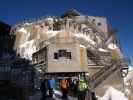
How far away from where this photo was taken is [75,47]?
45000mm

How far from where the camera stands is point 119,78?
146 ft

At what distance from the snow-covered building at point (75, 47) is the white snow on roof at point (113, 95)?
54 centimetres

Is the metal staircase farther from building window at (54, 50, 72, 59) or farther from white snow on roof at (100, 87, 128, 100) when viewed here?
building window at (54, 50, 72, 59)

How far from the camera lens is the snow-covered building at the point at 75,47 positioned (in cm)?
4328

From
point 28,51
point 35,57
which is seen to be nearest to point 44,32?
point 28,51

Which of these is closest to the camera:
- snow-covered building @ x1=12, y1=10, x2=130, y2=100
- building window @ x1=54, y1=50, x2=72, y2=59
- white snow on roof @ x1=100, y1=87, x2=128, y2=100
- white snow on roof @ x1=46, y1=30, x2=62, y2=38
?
white snow on roof @ x1=100, y1=87, x2=128, y2=100

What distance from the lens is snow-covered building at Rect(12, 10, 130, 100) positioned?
43.3 metres

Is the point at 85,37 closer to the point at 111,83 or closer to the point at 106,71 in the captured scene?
the point at 106,71

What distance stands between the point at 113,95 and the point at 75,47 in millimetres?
9390

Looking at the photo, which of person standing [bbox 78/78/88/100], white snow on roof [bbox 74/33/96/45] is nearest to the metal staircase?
white snow on roof [bbox 74/33/96/45]

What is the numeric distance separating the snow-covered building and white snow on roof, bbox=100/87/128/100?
54 centimetres

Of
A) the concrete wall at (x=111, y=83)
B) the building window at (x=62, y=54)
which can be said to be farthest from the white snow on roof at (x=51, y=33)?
the concrete wall at (x=111, y=83)

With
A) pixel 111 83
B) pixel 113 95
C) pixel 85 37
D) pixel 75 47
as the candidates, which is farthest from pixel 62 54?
pixel 85 37

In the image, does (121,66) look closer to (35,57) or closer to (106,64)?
(106,64)
